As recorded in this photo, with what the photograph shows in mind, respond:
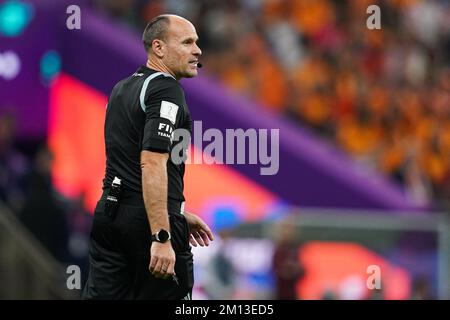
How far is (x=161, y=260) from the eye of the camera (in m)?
5.86

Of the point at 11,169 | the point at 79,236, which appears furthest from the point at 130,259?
the point at 79,236

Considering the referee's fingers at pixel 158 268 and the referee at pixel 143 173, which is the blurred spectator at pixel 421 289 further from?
the referee's fingers at pixel 158 268

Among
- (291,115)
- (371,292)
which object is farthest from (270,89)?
(371,292)

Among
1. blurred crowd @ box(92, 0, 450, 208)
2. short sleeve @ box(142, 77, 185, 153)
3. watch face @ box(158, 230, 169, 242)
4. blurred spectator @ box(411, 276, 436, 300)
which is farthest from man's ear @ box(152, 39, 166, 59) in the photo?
blurred crowd @ box(92, 0, 450, 208)

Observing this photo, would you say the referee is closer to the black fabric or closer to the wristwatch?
the black fabric

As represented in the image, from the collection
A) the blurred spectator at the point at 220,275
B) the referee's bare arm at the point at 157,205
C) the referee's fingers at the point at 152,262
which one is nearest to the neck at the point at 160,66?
the referee's bare arm at the point at 157,205

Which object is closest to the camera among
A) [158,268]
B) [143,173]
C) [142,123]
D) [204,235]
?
[158,268]

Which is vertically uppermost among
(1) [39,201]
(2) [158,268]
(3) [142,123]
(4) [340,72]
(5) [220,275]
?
(4) [340,72]

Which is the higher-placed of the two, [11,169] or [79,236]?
[11,169]

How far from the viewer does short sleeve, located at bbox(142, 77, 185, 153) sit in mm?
5984

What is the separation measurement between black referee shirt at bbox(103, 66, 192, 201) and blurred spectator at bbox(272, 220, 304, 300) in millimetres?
6519

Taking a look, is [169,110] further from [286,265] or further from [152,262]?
[286,265]

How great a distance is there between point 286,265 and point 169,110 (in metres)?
6.97
